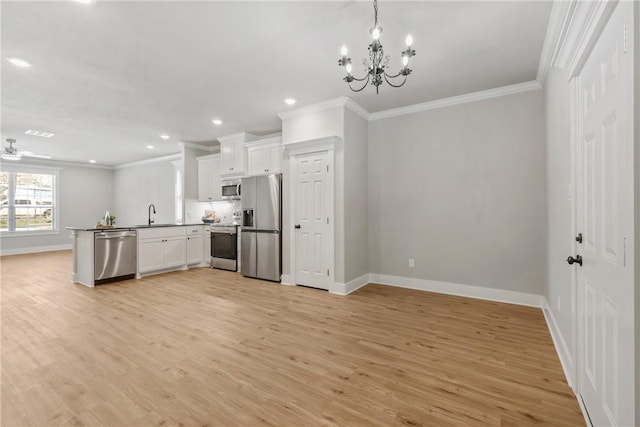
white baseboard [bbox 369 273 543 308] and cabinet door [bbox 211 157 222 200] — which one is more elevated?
cabinet door [bbox 211 157 222 200]

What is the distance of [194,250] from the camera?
6.27 m

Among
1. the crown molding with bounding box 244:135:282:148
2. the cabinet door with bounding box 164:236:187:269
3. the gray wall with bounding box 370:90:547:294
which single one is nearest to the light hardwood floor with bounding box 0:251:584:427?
the gray wall with bounding box 370:90:547:294

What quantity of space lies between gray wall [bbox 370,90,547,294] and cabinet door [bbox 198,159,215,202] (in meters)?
3.88

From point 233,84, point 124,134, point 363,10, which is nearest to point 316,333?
point 363,10

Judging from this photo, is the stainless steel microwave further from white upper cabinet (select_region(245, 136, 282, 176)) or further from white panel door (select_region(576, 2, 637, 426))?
white panel door (select_region(576, 2, 637, 426))

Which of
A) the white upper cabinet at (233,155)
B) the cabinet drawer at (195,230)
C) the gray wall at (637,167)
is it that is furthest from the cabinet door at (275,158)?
the gray wall at (637,167)

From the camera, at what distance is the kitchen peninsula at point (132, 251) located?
15.7ft

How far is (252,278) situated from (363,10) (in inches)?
174

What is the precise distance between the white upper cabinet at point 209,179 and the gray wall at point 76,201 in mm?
5754

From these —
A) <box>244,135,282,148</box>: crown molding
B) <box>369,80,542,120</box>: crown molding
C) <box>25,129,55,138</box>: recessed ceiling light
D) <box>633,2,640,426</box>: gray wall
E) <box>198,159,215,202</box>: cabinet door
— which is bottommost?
<box>633,2,640,426</box>: gray wall

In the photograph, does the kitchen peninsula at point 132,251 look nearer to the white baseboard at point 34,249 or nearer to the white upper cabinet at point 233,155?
the white upper cabinet at point 233,155

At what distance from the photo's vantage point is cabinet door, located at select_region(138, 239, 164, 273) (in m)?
5.32

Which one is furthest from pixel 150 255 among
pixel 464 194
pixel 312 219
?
pixel 464 194

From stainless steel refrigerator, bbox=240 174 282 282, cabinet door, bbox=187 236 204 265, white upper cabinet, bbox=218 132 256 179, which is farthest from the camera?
cabinet door, bbox=187 236 204 265
